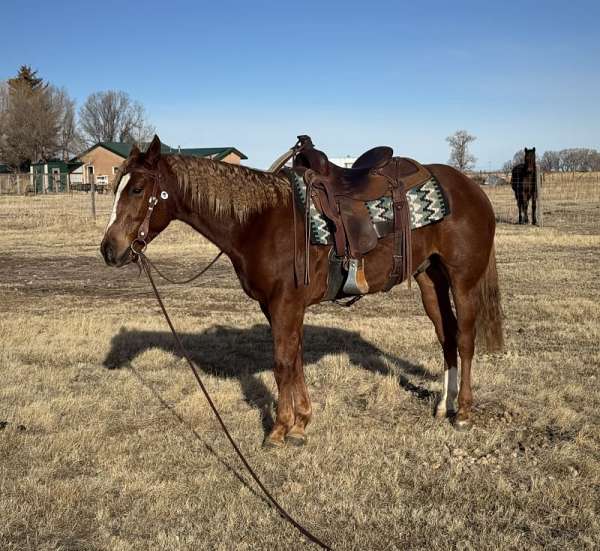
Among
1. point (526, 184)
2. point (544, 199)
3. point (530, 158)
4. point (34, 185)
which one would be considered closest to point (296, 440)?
point (526, 184)

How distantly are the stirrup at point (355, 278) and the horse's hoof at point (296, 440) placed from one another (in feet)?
3.75

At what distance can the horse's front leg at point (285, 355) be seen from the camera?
4348 mm

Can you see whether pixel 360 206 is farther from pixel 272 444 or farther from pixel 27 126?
pixel 27 126

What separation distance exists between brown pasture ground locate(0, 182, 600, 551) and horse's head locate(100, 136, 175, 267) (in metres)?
1.49

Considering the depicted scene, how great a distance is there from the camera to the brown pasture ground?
341cm

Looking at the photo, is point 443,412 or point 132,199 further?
point 443,412

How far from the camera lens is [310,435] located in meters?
4.67

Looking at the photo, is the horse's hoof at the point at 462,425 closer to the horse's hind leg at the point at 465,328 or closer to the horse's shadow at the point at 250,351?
the horse's hind leg at the point at 465,328

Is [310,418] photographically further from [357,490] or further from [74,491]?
[74,491]

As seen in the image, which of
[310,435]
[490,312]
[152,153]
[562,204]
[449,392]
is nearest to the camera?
[152,153]

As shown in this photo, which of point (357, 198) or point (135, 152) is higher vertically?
point (135, 152)

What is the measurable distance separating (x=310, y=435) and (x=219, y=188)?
6.54 ft

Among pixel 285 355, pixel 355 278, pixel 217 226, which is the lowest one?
pixel 285 355

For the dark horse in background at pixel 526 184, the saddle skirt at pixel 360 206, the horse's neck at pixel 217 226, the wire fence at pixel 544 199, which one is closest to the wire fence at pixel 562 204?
the wire fence at pixel 544 199
